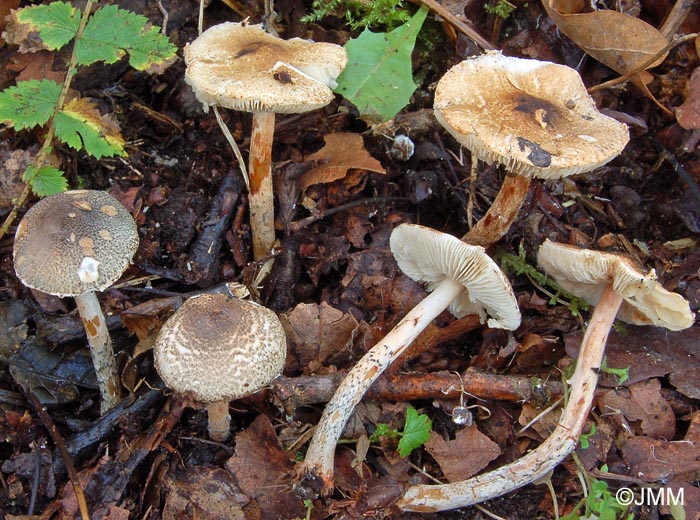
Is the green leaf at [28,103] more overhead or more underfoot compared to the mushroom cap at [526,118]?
more underfoot

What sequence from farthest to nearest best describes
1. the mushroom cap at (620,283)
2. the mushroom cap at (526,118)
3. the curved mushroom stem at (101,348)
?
the curved mushroom stem at (101,348) → the mushroom cap at (620,283) → the mushroom cap at (526,118)

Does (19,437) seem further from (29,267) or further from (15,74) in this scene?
(15,74)

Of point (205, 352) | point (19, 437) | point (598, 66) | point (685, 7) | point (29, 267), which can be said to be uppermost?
point (685, 7)

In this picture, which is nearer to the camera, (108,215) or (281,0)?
(108,215)

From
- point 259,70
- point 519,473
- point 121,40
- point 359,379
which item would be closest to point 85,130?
point 121,40

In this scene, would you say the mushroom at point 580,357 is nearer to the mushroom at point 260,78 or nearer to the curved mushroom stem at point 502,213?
the curved mushroom stem at point 502,213

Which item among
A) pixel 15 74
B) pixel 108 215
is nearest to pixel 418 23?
pixel 108 215

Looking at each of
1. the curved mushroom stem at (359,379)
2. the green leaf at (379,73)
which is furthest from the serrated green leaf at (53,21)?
the curved mushroom stem at (359,379)
